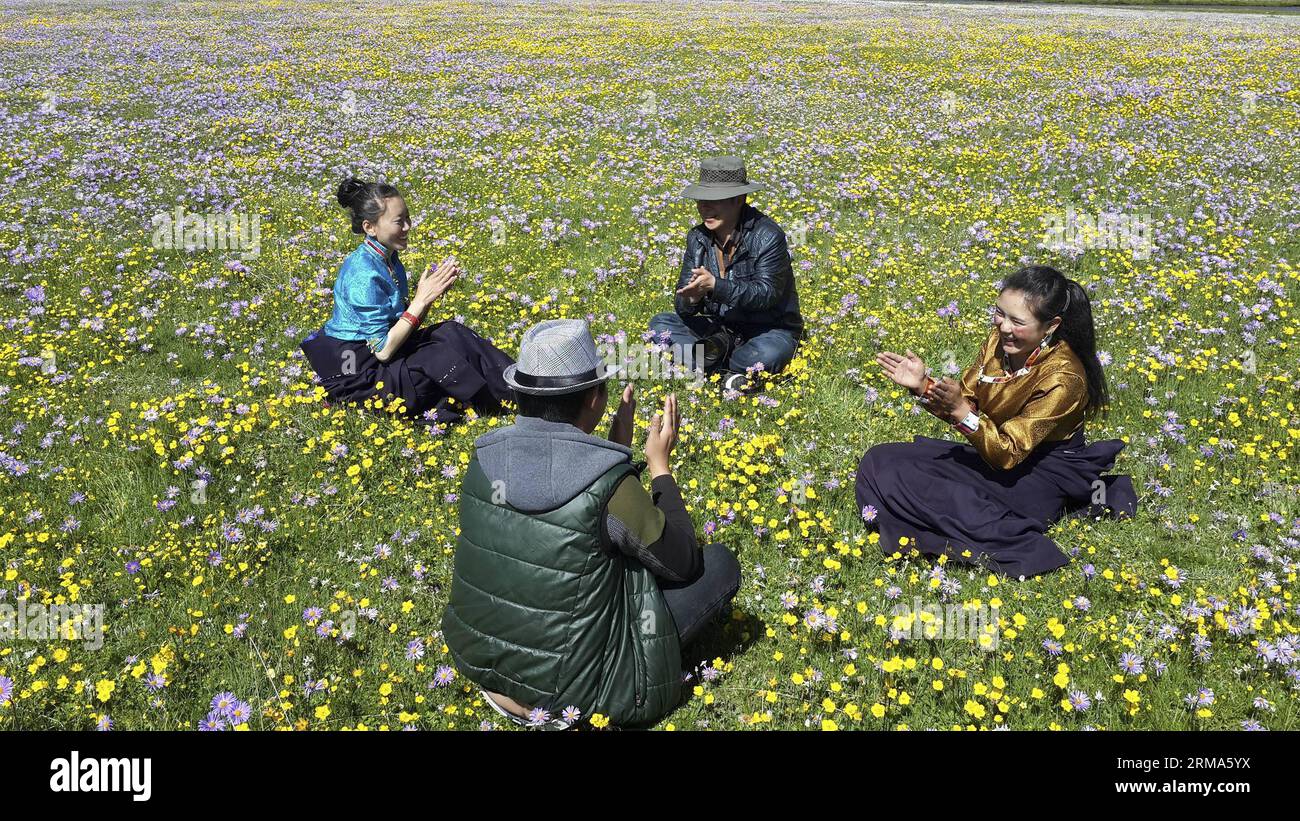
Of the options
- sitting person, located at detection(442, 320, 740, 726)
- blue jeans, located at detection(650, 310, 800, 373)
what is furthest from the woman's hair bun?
sitting person, located at detection(442, 320, 740, 726)

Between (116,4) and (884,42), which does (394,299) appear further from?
(116,4)

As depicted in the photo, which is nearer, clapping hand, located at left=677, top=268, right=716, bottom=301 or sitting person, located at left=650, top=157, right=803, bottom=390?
clapping hand, located at left=677, top=268, right=716, bottom=301

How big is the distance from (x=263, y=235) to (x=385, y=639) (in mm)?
9996

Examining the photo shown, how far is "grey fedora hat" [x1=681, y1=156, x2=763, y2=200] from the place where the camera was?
7.67 meters

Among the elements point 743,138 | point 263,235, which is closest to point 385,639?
point 263,235

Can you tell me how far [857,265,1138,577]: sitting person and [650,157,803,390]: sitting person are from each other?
2480 millimetres

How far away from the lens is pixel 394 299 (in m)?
7.85

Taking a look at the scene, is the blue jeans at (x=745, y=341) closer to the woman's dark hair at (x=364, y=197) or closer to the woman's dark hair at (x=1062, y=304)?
the woman's dark hair at (x=1062, y=304)

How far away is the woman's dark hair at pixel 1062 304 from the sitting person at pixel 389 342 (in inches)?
188

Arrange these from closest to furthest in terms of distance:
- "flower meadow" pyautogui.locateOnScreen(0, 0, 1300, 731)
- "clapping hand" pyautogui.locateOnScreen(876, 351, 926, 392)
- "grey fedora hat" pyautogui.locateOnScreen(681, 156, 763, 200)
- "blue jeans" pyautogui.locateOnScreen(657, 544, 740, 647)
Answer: "blue jeans" pyautogui.locateOnScreen(657, 544, 740, 647)
"flower meadow" pyautogui.locateOnScreen(0, 0, 1300, 731)
"clapping hand" pyautogui.locateOnScreen(876, 351, 926, 392)
"grey fedora hat" pyautogui.locateOnScreen(681, 156, 763, 200)

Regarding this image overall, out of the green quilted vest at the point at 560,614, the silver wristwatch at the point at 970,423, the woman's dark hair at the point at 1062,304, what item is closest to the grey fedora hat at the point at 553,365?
the green quilted vest at the point at 560,614

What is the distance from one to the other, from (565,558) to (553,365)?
0.96 metres

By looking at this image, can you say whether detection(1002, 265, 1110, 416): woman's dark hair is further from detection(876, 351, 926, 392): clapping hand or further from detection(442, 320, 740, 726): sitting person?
detection(442, 320, 740, 726): sitting person

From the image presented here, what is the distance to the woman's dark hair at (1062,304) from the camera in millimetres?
5285
